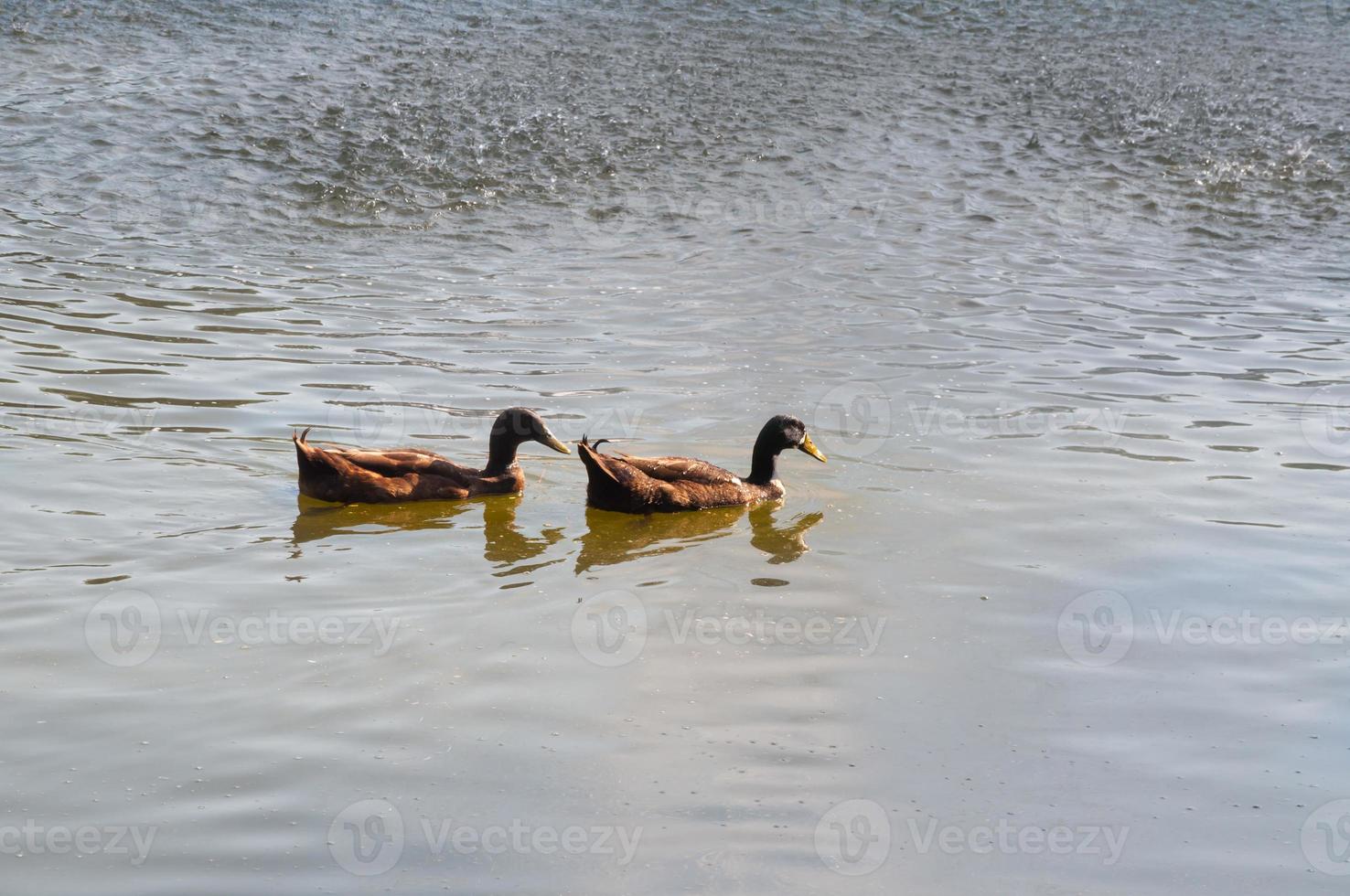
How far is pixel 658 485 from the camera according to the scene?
9477 mm

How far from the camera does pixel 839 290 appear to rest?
49.5 ft

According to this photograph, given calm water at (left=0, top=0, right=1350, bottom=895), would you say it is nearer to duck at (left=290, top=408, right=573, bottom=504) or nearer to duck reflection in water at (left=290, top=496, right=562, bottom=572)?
duck reflection in water at (left=290, top=496, right=562, bottom=572)

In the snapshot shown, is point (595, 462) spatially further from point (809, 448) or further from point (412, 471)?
point (809, 448)

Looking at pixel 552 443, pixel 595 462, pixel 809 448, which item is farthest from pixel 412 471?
pixel 809 448

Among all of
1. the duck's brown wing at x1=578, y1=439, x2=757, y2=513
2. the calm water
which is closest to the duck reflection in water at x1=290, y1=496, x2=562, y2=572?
the calm water

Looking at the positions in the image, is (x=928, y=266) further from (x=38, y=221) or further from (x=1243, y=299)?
(x=38, y=221)

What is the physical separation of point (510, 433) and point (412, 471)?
2.52 ft

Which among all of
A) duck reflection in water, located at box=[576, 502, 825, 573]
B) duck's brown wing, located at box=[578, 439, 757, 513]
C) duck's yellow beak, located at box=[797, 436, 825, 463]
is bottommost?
duck reflection in water, located at box=[576, 502, 825, 573]

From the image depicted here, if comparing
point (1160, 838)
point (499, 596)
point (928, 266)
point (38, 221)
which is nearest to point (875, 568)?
point (499, 596)

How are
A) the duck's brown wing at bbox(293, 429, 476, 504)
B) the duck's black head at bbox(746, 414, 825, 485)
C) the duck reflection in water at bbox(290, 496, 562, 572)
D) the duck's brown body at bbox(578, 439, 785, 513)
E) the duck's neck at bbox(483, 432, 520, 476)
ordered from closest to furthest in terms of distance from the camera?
the duck reflection in water at bbox(290, 496, 562, 572), the duck's brown wing at bbox(293, 429, 476, 504), the duck's brown body at bbox(578, 439, 785, 513), the duck's neck at bbox(483, 432, 520, 476), the duck's black head at bbox(746, 414, 825, 485)

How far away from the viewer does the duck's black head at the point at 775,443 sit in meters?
10.1

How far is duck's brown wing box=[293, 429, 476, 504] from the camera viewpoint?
30.3 feet

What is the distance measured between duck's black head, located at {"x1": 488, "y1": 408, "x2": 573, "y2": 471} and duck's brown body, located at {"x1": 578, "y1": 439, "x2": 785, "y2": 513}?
23.0 inches

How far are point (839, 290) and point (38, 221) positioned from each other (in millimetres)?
8687
